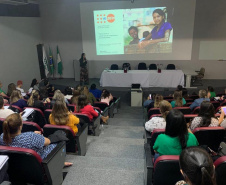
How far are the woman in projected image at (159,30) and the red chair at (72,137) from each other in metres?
7.13

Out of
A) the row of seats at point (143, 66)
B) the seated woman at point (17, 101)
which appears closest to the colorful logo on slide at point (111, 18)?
the row of seats at point (143, 66)

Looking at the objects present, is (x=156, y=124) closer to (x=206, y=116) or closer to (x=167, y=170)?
(x=206, y=116)

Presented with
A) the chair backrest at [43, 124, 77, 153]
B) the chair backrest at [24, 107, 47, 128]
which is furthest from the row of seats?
the chair backrest at [43, 124, 77, 153]

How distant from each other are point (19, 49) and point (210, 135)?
8.06 m

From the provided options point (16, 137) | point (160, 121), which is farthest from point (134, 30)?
point (16, 137)

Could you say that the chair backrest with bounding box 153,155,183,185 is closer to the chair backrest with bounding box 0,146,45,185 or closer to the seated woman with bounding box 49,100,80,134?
the chair backrest with bounding box 0,146,45,185

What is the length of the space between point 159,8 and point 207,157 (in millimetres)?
8932

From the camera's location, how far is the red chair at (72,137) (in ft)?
9.25

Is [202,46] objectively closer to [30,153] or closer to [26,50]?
[26,50]

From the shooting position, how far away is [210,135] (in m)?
2.75

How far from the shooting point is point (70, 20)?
10023 millimetres

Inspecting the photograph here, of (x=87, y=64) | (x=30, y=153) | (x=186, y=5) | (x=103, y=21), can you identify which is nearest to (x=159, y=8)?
(x=186, y=5)

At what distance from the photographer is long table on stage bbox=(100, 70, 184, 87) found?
8586 millimetres

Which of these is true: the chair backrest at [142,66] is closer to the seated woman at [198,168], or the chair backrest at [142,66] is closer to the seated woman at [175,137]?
the seated woman at [175,137]
